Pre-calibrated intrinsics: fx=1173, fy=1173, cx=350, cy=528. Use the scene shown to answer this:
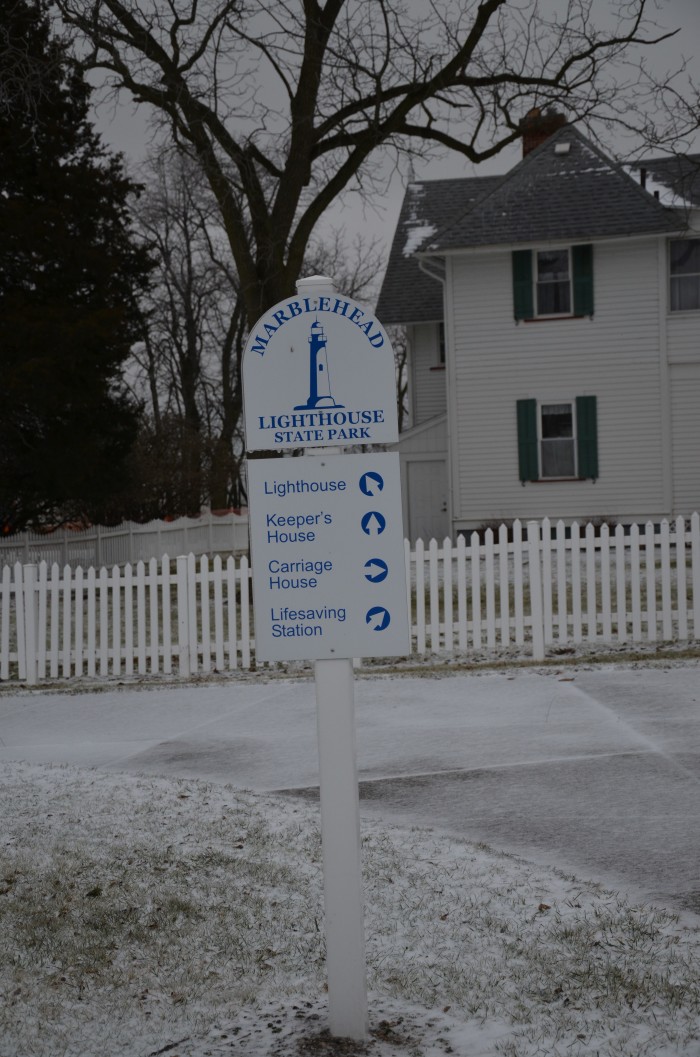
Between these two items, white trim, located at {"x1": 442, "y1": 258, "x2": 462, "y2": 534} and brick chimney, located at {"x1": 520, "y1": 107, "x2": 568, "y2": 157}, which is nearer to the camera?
brick chimney, located at {"x1": 520, "y1": 107, "x2": 568, "y2": 157}

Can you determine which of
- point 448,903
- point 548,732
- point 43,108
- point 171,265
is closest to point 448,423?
point 43,108

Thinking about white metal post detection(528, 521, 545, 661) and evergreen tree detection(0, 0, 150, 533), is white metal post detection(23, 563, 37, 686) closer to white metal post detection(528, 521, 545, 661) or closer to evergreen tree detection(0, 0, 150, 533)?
white metal post detection(528, 521, 545, 661)

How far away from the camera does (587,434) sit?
83.8 ft

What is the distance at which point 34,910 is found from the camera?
536 cm

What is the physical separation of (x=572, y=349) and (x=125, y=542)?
451 inches

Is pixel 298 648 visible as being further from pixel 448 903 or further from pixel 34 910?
pixel 34 910

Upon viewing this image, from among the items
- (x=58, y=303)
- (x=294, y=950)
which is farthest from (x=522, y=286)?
(x=294, y=950)

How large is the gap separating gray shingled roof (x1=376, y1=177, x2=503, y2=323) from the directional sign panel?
2588cm

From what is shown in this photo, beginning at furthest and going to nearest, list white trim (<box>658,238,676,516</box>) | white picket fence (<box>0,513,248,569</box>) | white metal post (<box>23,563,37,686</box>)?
white trim (<box>658,238,676,516</box>), white picket fence (<box>0,513,248,569</box>), white metal post (<box>23,563,37,686</box>)

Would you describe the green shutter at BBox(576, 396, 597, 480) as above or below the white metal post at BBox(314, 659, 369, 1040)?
above

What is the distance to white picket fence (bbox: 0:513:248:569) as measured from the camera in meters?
24.8

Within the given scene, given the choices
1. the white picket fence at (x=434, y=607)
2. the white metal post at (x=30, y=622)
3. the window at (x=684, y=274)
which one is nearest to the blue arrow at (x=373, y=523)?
the white picket fence at (x=434, y=607)

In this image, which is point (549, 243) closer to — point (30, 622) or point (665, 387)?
point (665, 387)

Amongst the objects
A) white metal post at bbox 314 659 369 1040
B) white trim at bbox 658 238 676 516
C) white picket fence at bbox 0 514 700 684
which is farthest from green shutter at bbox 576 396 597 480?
white metal post at bbox 314 659 369 1040
